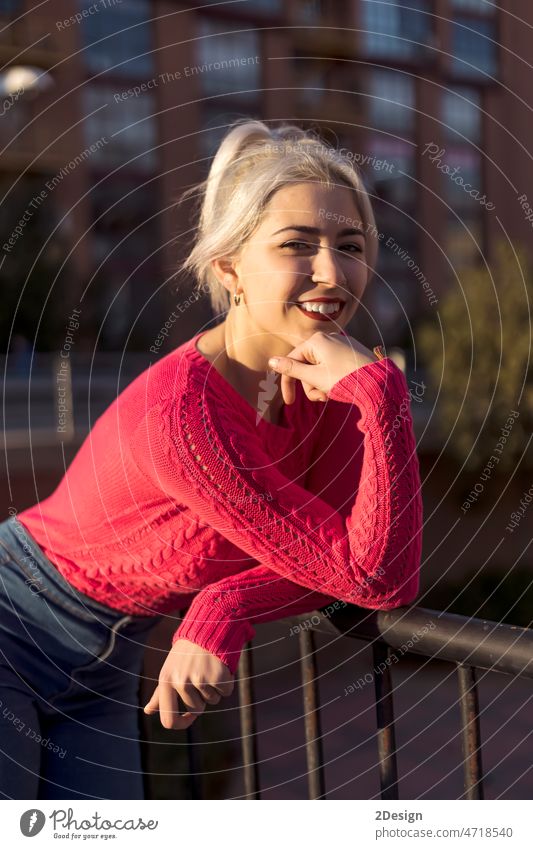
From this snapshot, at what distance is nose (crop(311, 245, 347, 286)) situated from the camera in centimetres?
103

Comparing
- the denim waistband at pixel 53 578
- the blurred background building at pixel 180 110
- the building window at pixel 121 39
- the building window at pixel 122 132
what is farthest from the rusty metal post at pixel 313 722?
the building window at pixel 122 132

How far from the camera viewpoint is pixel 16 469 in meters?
5.54

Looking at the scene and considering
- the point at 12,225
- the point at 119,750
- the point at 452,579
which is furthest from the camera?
the point at 12,225

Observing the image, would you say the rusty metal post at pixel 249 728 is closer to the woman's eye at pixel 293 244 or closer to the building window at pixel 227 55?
the woman's eye at pixel 293 244

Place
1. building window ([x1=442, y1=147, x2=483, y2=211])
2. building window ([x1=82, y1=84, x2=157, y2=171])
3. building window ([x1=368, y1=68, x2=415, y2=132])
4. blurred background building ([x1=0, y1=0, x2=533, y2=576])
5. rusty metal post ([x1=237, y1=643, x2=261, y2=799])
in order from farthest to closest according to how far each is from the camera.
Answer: building window ([x1=442, y1=147, x2=483, y2=211]) → building window ([x1=368, y1=68, x2=415, y2=132]) → building window ([x1=82, y1=84, x2=157, y2=171]) → blurred background building ([x1=0, y1=0, x2=533, y2=576]) → rusty metal post ([x1=237, y1=643, x2=261, y2=799])

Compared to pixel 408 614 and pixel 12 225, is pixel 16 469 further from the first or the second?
pixel 12 225

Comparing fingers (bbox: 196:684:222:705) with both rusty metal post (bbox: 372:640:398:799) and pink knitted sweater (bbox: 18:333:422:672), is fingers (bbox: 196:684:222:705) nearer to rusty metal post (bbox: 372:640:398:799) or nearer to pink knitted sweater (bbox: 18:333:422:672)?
pink knitted sweater (bbox: 18:333:422:672)

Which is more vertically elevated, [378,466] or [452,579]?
[452,579]

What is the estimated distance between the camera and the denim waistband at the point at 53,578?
1.18m

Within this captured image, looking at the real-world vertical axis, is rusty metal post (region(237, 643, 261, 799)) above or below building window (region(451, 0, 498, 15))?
below

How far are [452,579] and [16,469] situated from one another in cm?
361

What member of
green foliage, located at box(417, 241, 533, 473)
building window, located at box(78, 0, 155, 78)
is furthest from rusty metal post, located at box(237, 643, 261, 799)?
building window, located at box(78, 0, 155, 78)

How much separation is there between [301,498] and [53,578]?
1.22 feet

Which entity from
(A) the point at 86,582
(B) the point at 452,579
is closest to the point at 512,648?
(A) the point at 86,582
